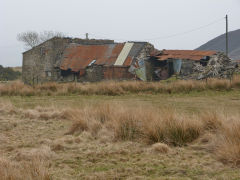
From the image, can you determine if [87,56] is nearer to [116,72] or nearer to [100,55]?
[100,55]

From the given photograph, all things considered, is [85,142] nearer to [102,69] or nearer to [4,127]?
[4,127]

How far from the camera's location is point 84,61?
2677 centimetres

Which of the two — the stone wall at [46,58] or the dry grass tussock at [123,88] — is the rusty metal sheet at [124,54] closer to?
the stone wall at [46,58]

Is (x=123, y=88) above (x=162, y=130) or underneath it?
above

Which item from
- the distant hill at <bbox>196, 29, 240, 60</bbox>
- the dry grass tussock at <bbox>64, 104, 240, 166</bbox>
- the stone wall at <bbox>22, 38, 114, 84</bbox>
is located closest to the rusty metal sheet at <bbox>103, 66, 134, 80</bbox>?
the stone wall at <bbox>22, 38, 114, 84</bbox>

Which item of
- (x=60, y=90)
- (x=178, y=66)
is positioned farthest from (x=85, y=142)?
(x=178, y=66)

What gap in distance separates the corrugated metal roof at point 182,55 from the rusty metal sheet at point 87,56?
3.77 meters

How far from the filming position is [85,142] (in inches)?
225

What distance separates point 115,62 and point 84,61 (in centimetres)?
342

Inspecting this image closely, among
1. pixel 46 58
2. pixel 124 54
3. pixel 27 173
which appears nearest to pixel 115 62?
pixel 124 54

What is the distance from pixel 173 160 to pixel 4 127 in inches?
174

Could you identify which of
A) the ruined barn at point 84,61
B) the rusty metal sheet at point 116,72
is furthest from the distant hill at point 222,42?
the rusty metal sheet at point 116,72

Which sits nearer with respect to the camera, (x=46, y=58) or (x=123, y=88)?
(x=123, y=88)

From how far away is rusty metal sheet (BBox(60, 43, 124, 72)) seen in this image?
84.7ft
